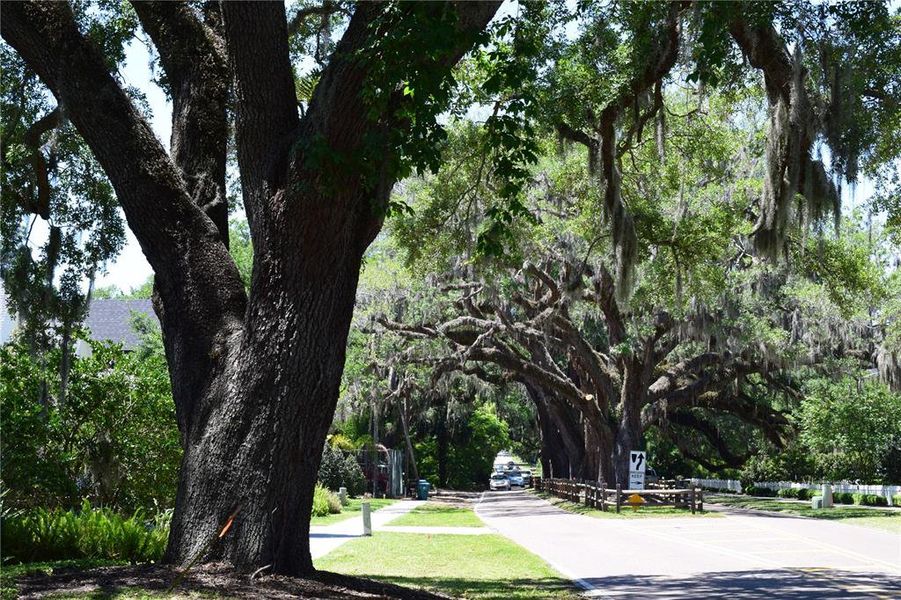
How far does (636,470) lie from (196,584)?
1019 inches

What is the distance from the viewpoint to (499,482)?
67.4 m

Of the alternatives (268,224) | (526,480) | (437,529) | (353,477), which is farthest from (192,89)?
(526,480)

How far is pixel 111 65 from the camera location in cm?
1184

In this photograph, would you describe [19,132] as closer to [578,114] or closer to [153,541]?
[153,541]

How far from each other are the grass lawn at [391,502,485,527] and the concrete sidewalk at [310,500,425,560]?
505 mm

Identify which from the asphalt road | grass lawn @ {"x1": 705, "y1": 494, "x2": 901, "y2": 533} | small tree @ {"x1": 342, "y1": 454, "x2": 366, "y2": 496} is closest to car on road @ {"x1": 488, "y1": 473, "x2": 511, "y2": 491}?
small tree @ {"x1": 342, "y1": 454, "x2": 366, "y2": 496}

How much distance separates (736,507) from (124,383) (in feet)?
82.0

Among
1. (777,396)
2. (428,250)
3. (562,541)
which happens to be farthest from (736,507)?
(428,250)

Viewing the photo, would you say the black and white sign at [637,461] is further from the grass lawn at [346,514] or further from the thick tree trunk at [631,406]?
the grass lawn at [346,514]

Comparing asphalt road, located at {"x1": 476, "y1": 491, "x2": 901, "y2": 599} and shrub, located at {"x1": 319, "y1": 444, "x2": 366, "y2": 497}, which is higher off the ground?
shrub, located at {"x1": 319, "y1": 444, "x2": 366, "y2": 497}

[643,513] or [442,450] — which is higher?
[442,450]

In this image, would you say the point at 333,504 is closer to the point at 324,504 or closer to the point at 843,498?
the point at 324,504

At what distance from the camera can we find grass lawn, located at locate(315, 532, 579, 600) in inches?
470

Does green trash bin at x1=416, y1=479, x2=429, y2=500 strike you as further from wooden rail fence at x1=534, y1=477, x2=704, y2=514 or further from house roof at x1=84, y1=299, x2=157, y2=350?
house roof at x1=84, y1=299, x2=157, y2=350
